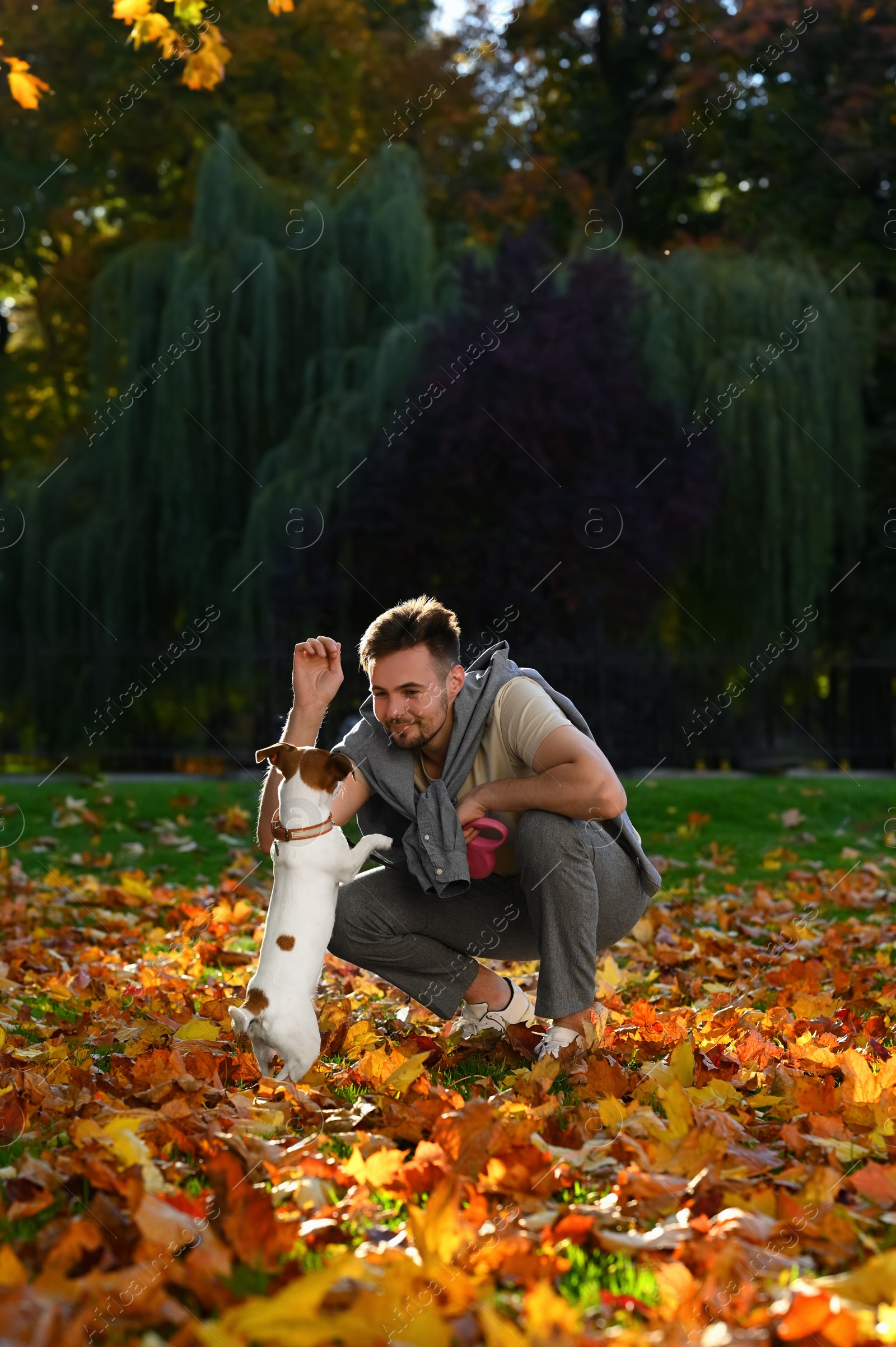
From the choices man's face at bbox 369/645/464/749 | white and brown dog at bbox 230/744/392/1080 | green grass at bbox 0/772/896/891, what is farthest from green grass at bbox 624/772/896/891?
white and brown dog at bbox 230/744/392/1080

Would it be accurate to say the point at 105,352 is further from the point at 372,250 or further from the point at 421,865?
the point at 421,865

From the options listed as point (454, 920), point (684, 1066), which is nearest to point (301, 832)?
point (454, 920)

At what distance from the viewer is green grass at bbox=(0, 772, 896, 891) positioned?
881 centimetres

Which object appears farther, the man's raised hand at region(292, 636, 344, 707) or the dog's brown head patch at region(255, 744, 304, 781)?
the man's raised hand at region(292, 636, 344, 707)

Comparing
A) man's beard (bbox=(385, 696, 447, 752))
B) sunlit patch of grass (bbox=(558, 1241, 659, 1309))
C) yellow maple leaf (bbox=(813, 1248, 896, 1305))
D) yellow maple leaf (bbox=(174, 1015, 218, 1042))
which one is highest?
man's beard (bbox=(385, 696, 447, 752))

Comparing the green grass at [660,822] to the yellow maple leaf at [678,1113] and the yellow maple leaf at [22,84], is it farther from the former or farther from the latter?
the yellow maple leaf at [678,1113]

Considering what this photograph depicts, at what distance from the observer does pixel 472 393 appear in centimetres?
1427

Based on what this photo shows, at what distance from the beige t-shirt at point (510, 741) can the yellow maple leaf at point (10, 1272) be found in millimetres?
2028

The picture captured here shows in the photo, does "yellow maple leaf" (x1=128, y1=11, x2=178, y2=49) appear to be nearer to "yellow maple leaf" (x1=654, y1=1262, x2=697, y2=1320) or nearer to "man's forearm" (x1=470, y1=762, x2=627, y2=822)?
"man's forearm" (x1=470, y1=762, x2=627, y2=822)

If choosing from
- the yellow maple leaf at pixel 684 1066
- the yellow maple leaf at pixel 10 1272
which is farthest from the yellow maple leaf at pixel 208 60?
the yellow maple leaf at pixel 10 1272

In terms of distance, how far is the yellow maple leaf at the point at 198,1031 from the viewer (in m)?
3.76

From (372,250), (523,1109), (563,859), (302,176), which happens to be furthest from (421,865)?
(302,176)

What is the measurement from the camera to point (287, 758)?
11.2ft

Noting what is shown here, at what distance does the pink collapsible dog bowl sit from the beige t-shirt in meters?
0.08
